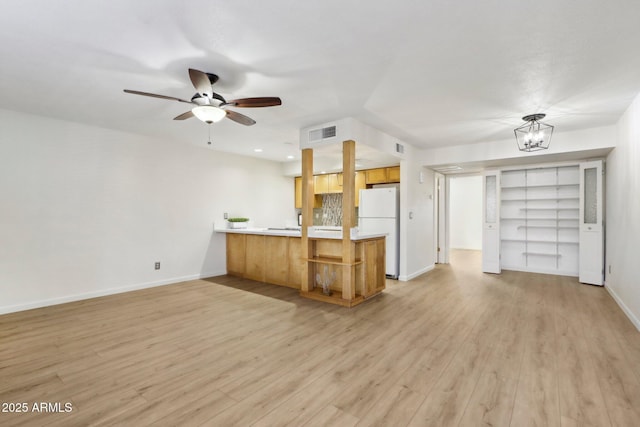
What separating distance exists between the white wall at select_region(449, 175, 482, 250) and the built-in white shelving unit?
3589mm

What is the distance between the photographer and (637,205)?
316 cm

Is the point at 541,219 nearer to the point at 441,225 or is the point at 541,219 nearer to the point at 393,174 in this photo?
the point at 441,225

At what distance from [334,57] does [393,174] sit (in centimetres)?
374

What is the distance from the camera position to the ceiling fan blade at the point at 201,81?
224 centimetres

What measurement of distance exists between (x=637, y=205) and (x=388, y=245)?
309 cm

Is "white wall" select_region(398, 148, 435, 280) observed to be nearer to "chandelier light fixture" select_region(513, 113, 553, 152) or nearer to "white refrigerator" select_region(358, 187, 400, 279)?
"white refrigerator" select_region(358, 187, 400, 279)

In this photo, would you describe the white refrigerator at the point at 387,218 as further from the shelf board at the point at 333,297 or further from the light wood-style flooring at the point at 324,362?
the shelf board at the point at 333,297

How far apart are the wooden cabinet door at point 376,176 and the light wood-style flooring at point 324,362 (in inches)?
104

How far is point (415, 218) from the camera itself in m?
5.51

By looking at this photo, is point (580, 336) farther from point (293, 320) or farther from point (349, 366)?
point (293, 320)

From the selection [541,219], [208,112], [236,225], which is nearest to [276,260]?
[236,225]

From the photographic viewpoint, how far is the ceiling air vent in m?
4.02

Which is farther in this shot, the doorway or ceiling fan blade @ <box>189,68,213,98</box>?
the doorway

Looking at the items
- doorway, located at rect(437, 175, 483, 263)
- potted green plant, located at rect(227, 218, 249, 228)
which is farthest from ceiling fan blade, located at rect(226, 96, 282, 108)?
doorway, located at rect(437, 175, 483, 263)
